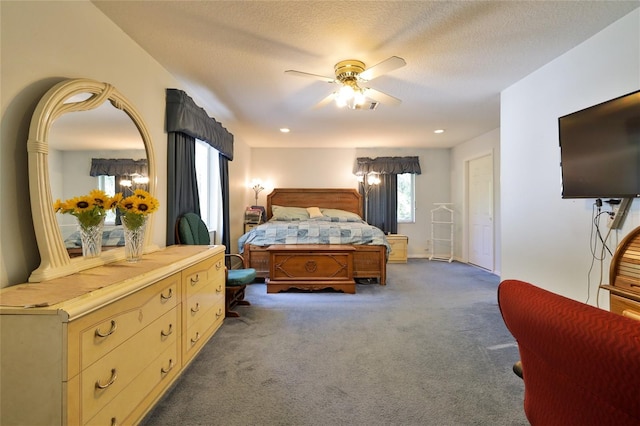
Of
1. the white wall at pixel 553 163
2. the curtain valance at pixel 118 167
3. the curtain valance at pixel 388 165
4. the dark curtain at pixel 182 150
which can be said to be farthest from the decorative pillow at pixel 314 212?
the curtain valance at pixel 118 167

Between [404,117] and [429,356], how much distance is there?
3098 millimetres

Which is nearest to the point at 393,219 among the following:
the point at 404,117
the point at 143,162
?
the point at 404,117

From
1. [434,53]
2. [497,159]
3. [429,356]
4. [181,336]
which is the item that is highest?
[434,53]

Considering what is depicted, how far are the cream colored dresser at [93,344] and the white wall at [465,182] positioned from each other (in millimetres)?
4824

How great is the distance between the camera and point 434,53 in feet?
7.47

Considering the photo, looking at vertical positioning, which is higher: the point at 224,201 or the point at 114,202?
the point at 224,201

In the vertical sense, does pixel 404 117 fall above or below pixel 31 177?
above

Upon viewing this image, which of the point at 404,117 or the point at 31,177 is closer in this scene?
the point at 31,177

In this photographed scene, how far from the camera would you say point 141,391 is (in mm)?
1384

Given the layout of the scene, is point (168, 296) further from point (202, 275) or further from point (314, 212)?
point (314, 212)

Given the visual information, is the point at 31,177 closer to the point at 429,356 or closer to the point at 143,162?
the point at 143,162

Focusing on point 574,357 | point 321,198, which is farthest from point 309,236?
point 574,357

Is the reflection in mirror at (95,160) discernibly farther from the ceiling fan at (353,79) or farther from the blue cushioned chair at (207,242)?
the ceiling fan at (353,79)

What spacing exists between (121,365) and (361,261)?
3.24 meters
